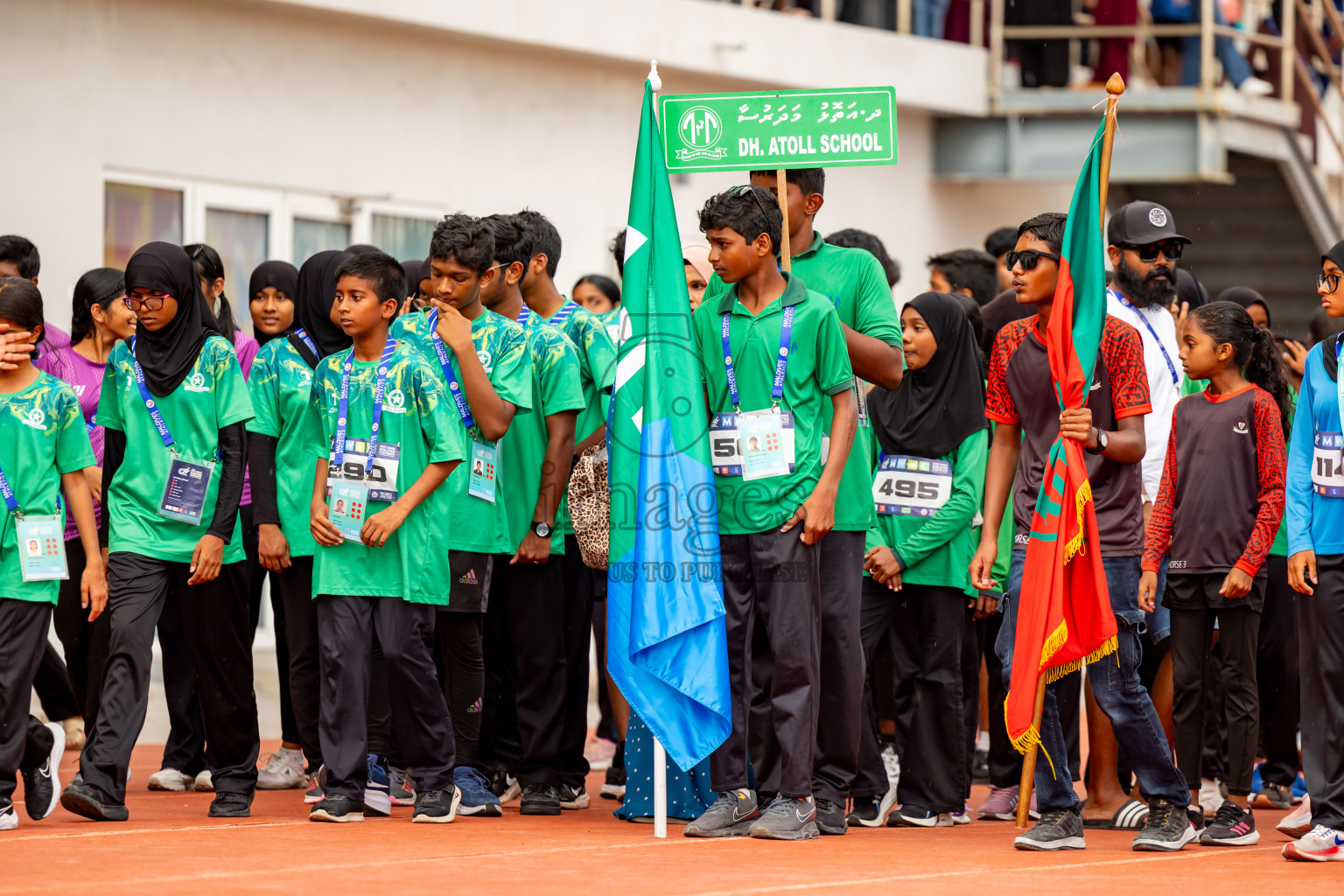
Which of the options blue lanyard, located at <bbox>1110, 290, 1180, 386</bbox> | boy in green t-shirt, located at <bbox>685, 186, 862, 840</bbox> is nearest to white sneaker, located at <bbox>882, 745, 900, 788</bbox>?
boy in green t-shirt, located at <bbox>685, 186, 862, 840</bbox>

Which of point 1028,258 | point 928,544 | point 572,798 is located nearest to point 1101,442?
point 1028,258

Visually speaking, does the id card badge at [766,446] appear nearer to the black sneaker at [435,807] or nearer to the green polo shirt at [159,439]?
the black sneaker at [435,807]

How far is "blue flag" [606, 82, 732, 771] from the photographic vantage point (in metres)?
6.80

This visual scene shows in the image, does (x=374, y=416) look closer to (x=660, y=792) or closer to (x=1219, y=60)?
(x=660, y=792)

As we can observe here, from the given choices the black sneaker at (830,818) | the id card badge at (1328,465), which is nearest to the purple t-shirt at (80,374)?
the black sneaker at (830,818)

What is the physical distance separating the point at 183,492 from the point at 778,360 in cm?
221

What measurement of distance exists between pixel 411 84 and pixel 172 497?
6.28m

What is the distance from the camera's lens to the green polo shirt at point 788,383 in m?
6.71

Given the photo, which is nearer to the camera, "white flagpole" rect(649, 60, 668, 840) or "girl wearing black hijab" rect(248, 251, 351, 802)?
"white flagpole" rect(649, 60, 668, 840)

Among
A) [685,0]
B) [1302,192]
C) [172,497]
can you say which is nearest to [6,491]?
[172,497]

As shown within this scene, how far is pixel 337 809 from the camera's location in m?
6.95

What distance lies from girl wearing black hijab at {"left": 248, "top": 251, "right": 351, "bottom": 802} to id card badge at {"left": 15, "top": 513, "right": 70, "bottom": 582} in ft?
2.49

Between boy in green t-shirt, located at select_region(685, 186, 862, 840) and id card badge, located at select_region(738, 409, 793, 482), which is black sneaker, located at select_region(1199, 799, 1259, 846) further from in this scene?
id card badge, located at select_region(738, 409, 793, 482)

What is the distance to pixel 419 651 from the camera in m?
7.02
